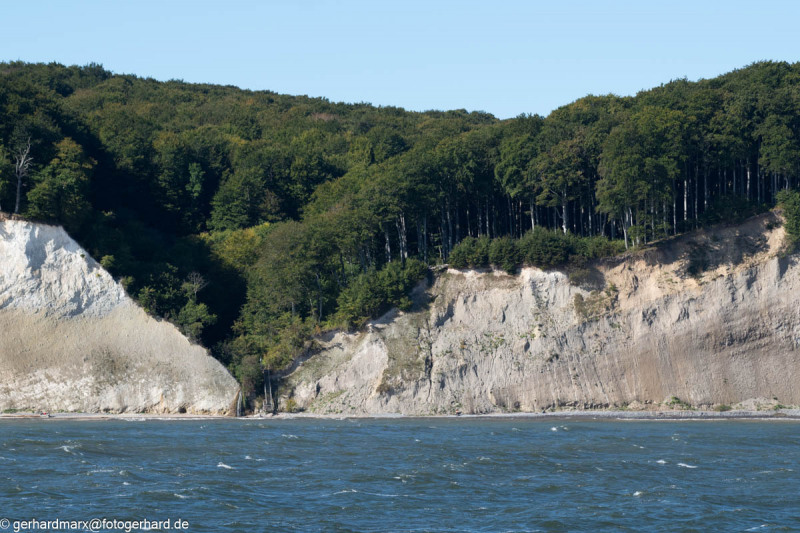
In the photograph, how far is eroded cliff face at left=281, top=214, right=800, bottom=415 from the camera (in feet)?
211

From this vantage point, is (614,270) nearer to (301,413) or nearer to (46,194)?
(301,413)

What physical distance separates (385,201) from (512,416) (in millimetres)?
18581

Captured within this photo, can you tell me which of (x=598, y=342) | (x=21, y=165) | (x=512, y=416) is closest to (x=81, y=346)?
(x=21, y=165)

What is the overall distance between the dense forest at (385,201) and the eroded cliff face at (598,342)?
6.75 ft

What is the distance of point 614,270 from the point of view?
67312 mm

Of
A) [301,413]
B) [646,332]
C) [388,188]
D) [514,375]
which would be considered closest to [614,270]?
[646,332]

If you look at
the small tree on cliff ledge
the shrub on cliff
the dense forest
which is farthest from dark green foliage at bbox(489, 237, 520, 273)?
the small tree on cliff ledge

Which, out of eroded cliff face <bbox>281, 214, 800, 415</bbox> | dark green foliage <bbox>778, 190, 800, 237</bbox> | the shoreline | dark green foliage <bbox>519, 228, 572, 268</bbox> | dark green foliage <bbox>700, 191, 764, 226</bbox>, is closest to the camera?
the shoreline

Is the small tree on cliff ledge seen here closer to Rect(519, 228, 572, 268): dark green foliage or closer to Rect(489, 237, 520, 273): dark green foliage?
Rect(489, 237, 520, 273): dark green foliage

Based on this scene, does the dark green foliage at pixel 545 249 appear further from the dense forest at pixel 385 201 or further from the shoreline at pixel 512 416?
the shoreline at pixel 512 416

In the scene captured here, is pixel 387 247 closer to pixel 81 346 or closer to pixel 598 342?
pixel 598 342

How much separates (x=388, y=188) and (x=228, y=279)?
596 inches

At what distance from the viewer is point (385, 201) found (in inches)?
2766

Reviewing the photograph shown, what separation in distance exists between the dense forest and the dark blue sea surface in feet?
49.4
